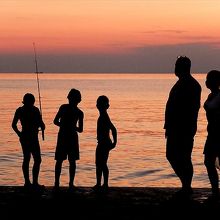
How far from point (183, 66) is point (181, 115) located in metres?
0.72

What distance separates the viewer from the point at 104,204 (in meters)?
8.72

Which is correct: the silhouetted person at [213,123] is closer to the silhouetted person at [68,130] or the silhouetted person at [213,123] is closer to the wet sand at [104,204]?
the wet sand at [104,204]

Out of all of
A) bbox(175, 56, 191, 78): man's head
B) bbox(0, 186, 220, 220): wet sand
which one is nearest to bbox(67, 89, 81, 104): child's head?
bbox(0, 186, 220, 220): wet sand

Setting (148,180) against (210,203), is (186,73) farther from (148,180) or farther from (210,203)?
(148,180)

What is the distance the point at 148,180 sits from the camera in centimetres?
2089

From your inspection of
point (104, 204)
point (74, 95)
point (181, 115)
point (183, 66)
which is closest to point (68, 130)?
point (74, 95)

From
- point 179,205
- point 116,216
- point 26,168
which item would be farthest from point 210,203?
point 26,168

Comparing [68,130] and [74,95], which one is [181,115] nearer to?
[74,95]

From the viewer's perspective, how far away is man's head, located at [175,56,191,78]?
8.71 metres

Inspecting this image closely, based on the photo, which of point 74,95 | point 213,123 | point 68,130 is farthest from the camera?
point 68,130

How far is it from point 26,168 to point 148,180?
11.3 metres

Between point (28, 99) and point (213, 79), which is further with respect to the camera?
point (28, 99)

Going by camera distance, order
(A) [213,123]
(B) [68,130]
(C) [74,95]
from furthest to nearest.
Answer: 1. (B) [68,130]
2. (C) [74,95]
3. (A) [213,123]

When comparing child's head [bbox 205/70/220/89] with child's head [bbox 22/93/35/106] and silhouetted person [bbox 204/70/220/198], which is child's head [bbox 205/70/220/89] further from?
child's head [bbox 22/93/35/106]
